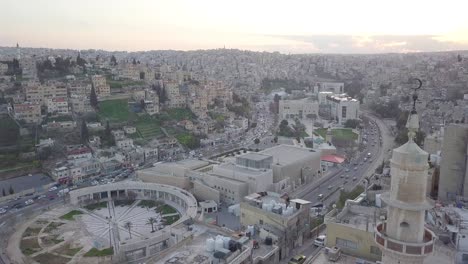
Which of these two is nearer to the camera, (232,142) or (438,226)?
(438,226)

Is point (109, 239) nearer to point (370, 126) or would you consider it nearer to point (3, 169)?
point (3, 169)

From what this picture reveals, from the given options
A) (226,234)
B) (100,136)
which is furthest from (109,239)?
(100,136)

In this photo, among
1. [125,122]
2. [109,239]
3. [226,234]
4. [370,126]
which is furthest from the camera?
[370,126]

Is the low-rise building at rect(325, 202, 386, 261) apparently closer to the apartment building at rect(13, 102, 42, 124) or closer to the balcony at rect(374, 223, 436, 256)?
the balcony at rect(374, 223, 436, 256)

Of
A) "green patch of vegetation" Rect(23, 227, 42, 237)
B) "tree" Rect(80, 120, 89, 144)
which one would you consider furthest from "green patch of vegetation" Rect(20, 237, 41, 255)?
"tree" Rect(80, 120, 89, 144)

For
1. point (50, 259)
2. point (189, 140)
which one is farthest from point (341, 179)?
point (50, 259)

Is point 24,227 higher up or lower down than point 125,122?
lower down
